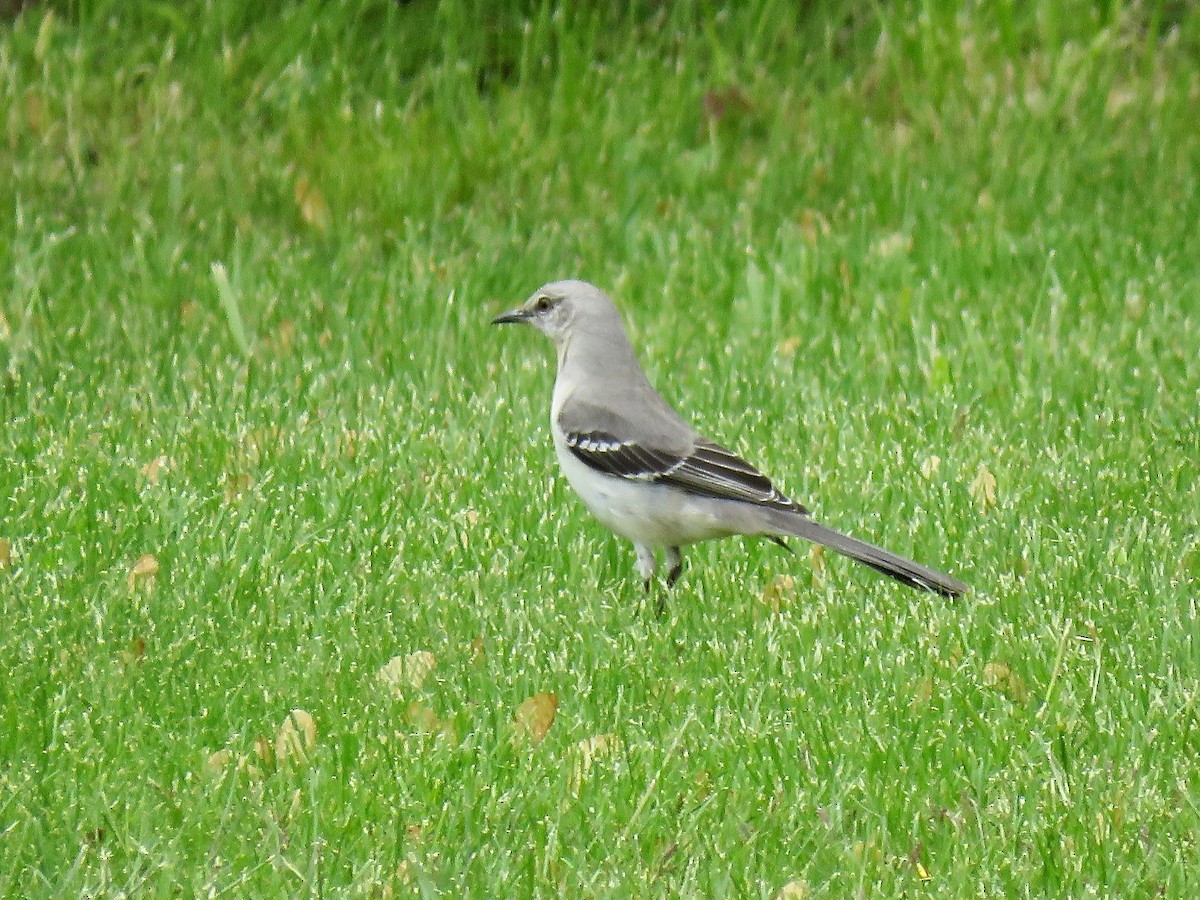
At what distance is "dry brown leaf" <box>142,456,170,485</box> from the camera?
6.66 m

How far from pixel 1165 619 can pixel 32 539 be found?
361cm

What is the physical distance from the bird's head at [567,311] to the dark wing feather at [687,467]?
0.66m

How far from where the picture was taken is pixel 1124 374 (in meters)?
7.69

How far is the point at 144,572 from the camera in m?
5.82

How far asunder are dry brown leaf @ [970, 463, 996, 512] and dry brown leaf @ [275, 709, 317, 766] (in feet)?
8.96

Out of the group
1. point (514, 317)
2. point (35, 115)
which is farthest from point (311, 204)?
point (514, 317)

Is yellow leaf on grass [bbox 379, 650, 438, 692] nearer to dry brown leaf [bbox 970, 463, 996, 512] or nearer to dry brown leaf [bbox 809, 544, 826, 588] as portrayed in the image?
dry brown leaf [bbox 809, 544, 826, 588]

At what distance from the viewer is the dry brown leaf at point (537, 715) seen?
491 centimetres

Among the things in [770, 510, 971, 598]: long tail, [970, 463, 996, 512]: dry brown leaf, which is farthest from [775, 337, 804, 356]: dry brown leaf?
[770, 510, 971, 598]: long tail

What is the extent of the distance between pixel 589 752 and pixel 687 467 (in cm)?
144

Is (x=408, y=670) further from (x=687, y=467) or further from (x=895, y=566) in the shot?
(x=895, y=566)

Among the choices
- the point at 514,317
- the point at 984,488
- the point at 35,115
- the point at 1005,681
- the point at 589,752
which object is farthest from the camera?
the point at 35,115

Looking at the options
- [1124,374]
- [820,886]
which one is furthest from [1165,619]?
[1124,374]

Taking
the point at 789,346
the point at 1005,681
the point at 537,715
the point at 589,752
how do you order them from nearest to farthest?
the point at 589,752 → the point at 537,715 → the point at 1005,681 → the point at 789,346
